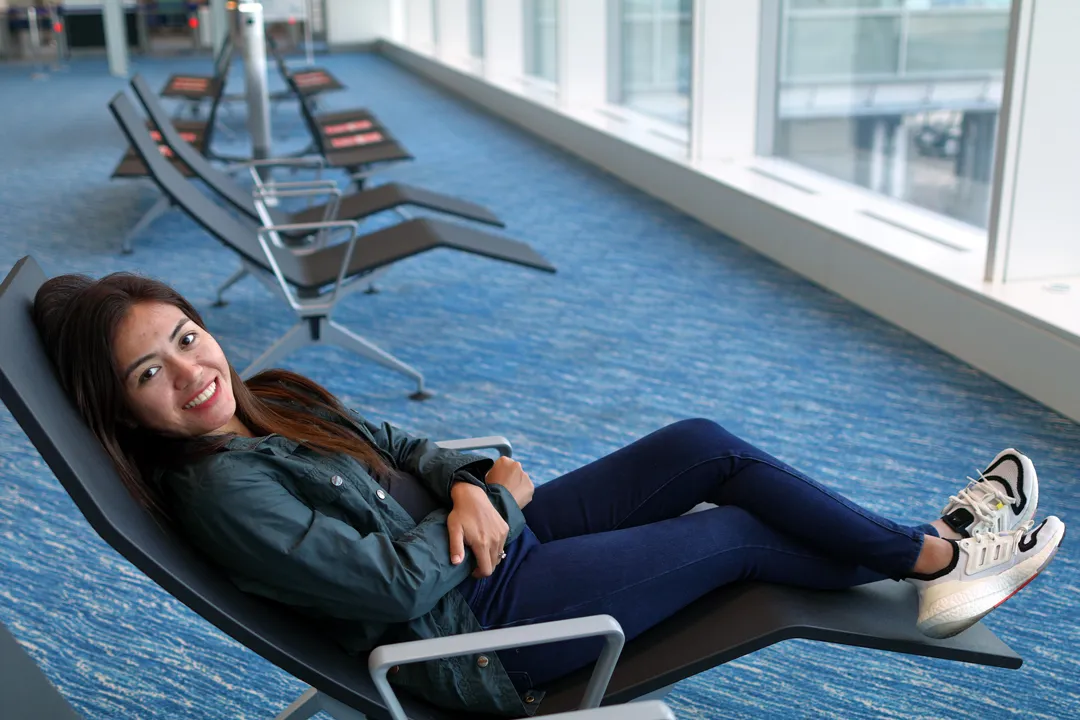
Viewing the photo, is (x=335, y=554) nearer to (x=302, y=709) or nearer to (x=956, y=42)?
(x=302, y=709)

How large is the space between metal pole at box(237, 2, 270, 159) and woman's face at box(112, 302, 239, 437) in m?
5.80

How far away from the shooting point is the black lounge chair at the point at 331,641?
4.50ft

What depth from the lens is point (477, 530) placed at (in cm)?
168

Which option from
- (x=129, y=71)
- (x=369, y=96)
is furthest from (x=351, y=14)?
(x=369, y=96)

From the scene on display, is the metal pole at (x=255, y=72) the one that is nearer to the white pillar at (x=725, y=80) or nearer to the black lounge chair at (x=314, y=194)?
the black lounge chair at (x=314, y=194)

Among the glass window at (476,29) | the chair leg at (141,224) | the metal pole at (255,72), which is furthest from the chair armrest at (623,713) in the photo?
the glass window at (476,29)

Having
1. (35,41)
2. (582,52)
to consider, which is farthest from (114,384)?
(35,41)

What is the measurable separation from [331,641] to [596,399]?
79.8 inches

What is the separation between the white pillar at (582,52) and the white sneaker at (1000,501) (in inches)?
269

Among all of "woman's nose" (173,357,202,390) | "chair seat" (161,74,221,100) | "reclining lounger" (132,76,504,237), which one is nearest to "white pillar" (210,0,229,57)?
"chair seat" (161,74,221,100)

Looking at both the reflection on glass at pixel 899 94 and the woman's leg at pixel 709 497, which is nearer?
the woman's leg at pixel 709 497

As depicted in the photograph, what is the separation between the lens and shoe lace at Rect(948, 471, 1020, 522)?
6.17ft

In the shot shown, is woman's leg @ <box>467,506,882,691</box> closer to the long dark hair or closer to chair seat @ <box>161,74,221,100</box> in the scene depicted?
the long dark hair

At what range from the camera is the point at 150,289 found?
161 centimetres
